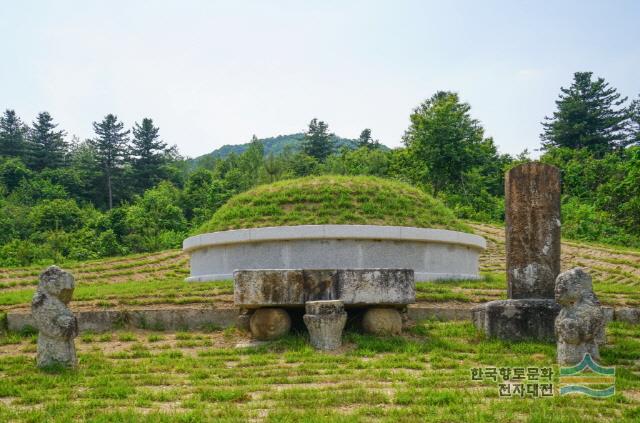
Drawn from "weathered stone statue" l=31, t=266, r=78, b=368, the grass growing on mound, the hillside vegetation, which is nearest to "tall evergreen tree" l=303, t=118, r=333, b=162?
the hillside vegetation

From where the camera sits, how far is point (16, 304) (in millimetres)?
10008

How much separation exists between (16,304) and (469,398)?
7.34 meters

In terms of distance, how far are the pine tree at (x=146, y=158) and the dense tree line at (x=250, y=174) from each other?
88 millimetres

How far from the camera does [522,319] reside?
318 inches

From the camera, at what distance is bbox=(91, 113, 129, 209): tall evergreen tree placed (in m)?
53.6

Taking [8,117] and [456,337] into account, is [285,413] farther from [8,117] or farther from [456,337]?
[8,117]

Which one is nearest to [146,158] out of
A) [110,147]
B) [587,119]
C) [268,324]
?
[110,147]

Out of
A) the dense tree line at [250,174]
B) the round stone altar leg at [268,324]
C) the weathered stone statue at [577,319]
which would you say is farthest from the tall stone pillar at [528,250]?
the dense tree line at [250,174]

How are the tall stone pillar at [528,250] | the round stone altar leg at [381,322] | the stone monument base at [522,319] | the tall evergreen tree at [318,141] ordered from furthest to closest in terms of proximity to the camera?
the tall evergreen tree at [318,141] < the round stone altar leg at [381,322] < the tall stone pillar at [528,250] < the stone monument base at [522,319]

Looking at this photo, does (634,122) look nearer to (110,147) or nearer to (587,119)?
(587,119)

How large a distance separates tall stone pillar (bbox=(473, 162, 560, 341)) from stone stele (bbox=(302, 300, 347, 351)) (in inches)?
74.9

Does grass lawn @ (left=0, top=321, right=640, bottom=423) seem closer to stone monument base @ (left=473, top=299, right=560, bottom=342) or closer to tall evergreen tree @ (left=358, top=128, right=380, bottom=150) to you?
stone monument base @ (left=473, top=299, right=560, bottom=342)

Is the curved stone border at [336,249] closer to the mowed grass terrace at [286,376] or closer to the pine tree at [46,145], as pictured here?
the mowed grass terrace at [286,376]

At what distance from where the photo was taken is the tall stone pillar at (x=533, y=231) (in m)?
8.49
